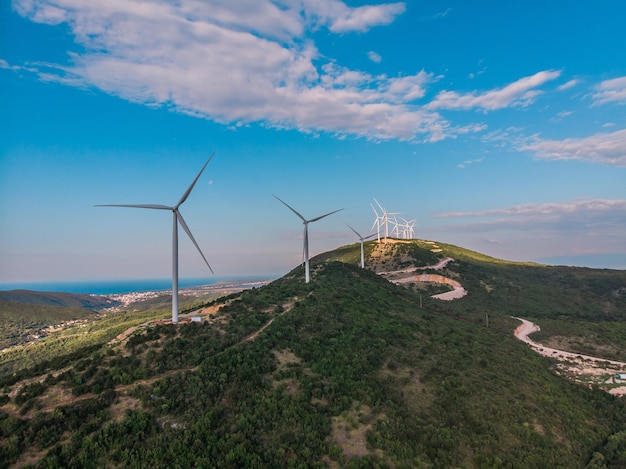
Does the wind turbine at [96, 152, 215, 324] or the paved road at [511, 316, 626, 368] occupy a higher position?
the wind turbine at [96, 152, 215, 324]

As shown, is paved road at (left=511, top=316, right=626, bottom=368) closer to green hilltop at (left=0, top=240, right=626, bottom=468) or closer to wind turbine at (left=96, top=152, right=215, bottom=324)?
green hilltop at (left=0, top=240, right=626, bottom=468)

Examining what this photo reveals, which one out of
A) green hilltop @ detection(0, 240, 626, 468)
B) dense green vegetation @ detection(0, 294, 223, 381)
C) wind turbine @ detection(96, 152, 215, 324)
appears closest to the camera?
green hilltop @ detection(0, 240, 626, 468)

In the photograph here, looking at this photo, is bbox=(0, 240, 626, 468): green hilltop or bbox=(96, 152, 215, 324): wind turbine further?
bbox=(96, 152, 215, 324): wind turbine

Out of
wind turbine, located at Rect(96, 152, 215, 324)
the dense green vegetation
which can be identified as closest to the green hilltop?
wind turbine, located at Rect(96, 152, 215, 324)

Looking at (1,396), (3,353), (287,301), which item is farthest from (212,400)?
(3,353)

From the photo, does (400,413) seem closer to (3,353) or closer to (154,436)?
(154,436)

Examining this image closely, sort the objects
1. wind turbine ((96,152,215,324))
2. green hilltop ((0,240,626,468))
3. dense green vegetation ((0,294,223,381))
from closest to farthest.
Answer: green hilltop ((0,240,626,468)) < wind turbine ((96,152,215,324)) < dense green vegetation ((0,294,223,381))

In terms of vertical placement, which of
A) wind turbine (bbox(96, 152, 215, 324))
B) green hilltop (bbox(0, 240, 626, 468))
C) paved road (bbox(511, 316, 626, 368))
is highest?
wind turbine (bbox(96, 152, 215, 324))

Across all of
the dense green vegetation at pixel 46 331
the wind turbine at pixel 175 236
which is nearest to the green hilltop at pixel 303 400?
the wind turbine at pixel 175 236

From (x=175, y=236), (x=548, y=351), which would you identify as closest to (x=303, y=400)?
(x=175, y=236)

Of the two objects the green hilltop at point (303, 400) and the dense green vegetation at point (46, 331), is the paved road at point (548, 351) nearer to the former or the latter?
the green hilltop at point (303, 400)
